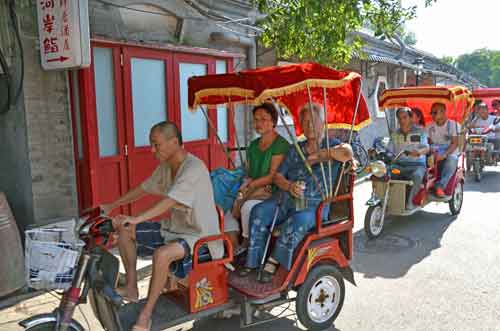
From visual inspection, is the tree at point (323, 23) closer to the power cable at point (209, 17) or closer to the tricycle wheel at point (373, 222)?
the power cable at point (209, 17)

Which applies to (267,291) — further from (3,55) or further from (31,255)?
(3,55)

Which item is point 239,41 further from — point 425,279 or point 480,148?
point 480,148

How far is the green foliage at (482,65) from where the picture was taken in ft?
179

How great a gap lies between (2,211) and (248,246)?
97.2 inches

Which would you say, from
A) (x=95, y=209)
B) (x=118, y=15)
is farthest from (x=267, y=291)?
(x=118, y=15)

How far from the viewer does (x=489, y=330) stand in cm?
384

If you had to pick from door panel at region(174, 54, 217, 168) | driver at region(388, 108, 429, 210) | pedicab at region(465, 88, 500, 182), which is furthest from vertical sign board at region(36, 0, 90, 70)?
pedicab at region(465, 88, 500, 182)

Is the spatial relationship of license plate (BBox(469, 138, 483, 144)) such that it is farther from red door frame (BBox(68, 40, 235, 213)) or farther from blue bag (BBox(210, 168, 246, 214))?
blue bag (BBox(210, 168, 246, 214))

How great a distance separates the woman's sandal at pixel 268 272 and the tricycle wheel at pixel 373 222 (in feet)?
9.64

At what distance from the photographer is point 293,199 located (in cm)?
415

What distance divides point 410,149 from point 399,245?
5.03 feet

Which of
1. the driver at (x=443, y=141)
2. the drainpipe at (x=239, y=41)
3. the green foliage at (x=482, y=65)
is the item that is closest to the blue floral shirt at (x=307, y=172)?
the driver at (x=443, y=141)

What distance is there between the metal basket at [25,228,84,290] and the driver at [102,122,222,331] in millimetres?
404

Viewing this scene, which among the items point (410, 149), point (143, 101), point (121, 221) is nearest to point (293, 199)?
point (121, 221)
